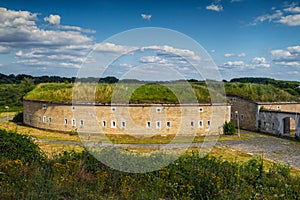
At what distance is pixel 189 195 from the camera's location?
21.6 ft

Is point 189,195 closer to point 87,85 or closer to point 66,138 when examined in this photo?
point 66,138

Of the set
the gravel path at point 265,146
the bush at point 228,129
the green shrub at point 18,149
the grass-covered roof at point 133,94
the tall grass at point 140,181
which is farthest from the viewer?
the bush at point 228,129

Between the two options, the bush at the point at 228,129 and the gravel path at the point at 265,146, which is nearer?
the gravel path at the point at 265,146

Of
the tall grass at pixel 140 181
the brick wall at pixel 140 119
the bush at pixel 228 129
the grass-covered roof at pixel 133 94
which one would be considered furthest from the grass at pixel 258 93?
the tall grass at pixel 140 181

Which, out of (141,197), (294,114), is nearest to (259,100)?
(294,114)

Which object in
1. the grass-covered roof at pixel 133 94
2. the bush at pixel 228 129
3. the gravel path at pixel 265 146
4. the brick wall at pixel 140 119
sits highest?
the grass-covered roof at pixel 133 94

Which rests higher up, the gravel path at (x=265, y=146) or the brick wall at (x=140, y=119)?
the brick wall at (x=140, y=119)

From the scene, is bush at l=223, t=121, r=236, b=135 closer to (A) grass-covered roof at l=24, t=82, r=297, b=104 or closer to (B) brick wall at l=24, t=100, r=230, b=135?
(B) brick wall at l=24, t=100, r=230, b=135

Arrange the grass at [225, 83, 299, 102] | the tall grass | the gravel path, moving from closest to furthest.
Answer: the tall grass, the gravel path, the grass at [225, 83, 299, 102]

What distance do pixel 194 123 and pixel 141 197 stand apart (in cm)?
2474

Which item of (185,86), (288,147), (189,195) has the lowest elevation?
(288,147)

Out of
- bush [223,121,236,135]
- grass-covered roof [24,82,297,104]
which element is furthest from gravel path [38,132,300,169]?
grass-covered roof [24,82,297,104]

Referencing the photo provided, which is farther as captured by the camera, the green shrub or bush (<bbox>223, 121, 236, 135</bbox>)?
bush (<bbox>223, 121, 236, 135</bbox>)

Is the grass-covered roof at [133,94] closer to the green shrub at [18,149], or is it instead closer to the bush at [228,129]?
the bush at [228,129]
